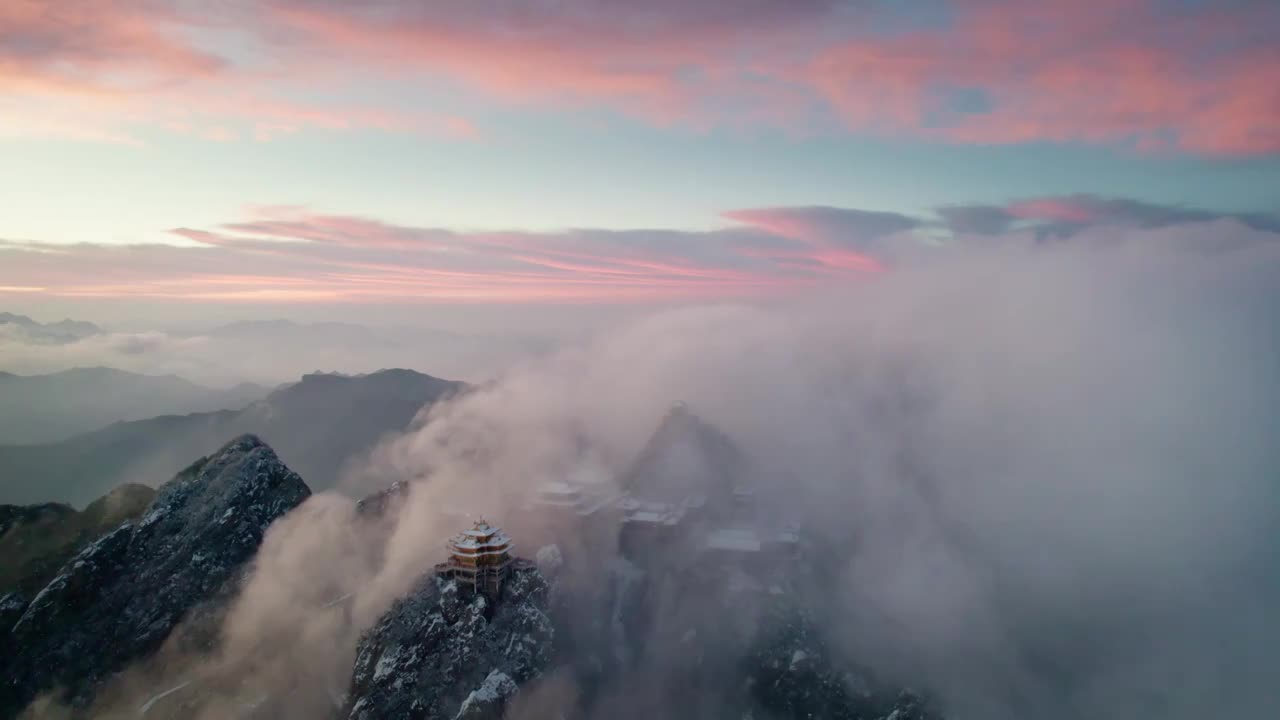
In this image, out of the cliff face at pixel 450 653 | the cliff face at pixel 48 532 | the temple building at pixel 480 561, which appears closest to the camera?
the cliff face at pixel 450 653

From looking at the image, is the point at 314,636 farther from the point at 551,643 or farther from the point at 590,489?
the point at 590,489

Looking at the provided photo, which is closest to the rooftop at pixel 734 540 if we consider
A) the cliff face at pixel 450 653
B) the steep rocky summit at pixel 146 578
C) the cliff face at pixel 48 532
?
the cliff face at pixel 450 653

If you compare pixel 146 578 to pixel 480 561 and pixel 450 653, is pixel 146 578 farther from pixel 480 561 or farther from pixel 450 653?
pixel 480 561

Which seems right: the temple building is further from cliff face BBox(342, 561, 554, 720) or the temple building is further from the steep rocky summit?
the steep rocky summit

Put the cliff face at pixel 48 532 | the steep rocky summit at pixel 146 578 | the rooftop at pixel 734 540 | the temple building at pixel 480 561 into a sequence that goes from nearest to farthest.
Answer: the steep rocky summit at pixel 146 578 < the temple building at pixel 480 561 < the cliff face at pixel 48 532 < the rooftop at pixel 734 540

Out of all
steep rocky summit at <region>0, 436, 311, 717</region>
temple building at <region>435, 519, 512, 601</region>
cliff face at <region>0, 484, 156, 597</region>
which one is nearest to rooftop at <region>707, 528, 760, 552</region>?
temple building at <region>435, 519, 512, 601</region>

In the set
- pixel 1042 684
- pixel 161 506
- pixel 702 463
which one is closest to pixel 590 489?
pixel 702 463

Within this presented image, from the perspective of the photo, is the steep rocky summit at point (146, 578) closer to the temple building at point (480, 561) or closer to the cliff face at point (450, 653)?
the cliff face at point (450, 653)
